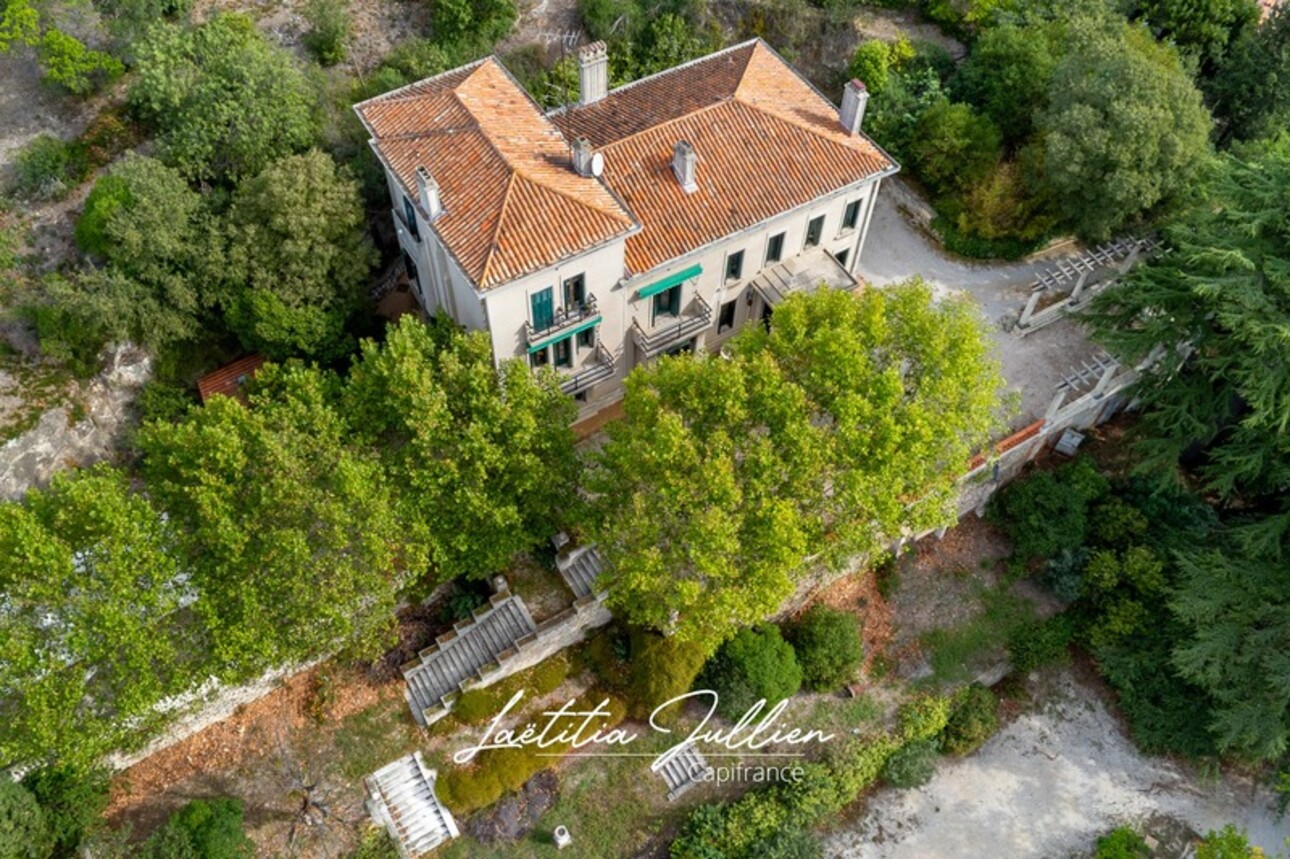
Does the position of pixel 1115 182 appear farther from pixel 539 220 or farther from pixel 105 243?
pixel 105 243

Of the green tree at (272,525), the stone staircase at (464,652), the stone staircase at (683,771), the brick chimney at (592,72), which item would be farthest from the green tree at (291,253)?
the stone staircase at (683,771)

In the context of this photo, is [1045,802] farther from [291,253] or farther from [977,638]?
[291,253]

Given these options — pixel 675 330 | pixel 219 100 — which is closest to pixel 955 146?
pixel 675 330

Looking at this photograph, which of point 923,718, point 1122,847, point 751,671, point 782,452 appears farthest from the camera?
point 923,718

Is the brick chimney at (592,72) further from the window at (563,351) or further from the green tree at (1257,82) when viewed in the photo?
the green tree at (1257,82)

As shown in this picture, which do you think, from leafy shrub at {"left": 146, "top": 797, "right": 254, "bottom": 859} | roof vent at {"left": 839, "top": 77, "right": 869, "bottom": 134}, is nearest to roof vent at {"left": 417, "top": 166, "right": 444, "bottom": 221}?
roof vent at {"left": 839, "top": 77, "right": 869, "bottom": 134}
